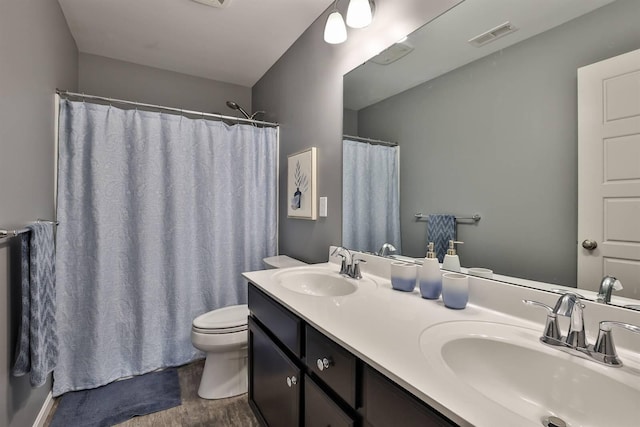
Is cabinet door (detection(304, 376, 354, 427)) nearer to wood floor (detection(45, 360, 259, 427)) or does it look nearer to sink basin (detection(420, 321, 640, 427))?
sink basin (detection(420, 321, 640, 427))

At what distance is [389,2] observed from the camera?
1.42 m

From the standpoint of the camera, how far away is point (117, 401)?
5.78ft

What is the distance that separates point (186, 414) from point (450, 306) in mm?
1581

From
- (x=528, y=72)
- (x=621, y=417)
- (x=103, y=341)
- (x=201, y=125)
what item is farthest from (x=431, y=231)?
(x=103, y=341)

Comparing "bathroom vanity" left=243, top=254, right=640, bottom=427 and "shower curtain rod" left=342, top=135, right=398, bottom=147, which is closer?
"bathroom vanity" left=243, top=254, right=640, bottom=427

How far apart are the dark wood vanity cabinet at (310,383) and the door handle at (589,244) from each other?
66 centimetres

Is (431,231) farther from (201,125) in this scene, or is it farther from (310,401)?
(201,125)

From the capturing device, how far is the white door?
74 cm

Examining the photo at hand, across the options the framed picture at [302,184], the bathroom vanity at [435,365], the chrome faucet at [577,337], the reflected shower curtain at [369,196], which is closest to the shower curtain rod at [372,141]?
the reflected shower curtain at [369,196]

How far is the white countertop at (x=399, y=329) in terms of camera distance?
516 millimetres

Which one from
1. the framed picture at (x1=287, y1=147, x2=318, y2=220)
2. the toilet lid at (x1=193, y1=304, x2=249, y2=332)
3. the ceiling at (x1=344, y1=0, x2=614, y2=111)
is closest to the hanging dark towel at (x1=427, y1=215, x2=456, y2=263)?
the ceiling at (x1=344, y1=0, x2=614, y2=111)

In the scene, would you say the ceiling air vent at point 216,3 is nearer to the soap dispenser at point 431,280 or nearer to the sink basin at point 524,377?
the soap dispenser at point 431,280

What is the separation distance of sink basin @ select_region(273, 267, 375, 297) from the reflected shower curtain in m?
0.23

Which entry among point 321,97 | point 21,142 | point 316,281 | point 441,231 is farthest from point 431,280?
point 21,142
